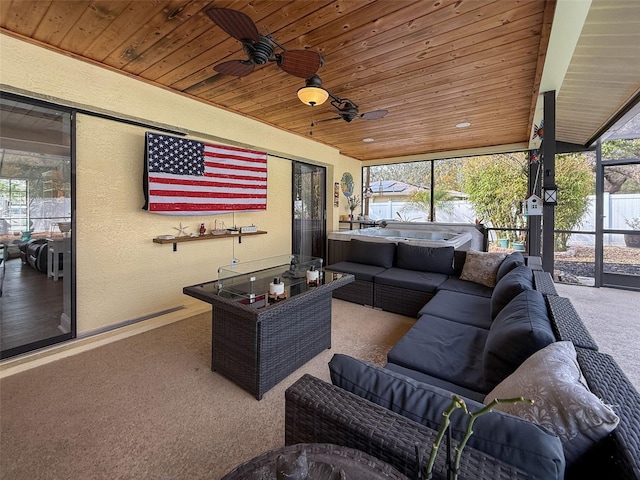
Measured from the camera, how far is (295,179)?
210 inches

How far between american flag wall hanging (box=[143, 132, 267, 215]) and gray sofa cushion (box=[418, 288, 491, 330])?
2.88 meters

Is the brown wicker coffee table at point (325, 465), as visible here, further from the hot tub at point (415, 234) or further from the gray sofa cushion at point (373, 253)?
the hot tub at point (415, 234)

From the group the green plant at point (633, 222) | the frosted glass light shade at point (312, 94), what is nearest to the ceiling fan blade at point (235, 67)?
the frosted glass light shade at point (312, 94)

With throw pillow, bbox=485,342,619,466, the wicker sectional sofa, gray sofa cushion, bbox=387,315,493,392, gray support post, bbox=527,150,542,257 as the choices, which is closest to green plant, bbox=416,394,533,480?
the wicker sectional sofa

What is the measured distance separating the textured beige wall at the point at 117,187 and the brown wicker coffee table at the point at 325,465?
9.80ft

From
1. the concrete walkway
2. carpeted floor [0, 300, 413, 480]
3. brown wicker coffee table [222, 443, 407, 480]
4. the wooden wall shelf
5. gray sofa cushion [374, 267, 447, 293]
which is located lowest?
carpeted floor [0, 300, 413, 480]

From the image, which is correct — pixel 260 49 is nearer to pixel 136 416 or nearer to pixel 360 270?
pixel 136 416

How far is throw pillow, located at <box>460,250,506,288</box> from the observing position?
3441mm

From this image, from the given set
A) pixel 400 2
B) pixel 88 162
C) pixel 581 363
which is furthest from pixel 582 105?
pixel 88 162

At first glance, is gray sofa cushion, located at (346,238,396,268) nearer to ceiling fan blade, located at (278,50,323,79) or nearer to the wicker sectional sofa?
the wicker sectional sofa

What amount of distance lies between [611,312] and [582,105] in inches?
106

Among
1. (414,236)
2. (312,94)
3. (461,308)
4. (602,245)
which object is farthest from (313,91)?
(602,245)

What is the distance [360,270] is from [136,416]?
9.53 feet

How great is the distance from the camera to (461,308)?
8.91 ft
